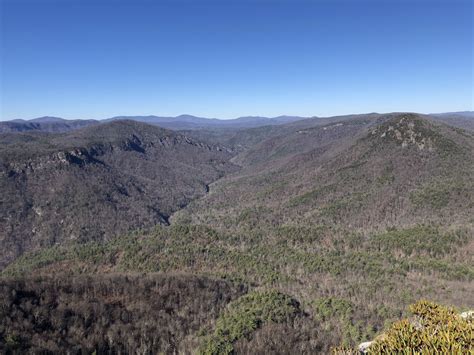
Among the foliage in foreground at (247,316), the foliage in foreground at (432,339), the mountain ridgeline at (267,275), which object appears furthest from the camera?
the mountain ridgeline at (267,275)

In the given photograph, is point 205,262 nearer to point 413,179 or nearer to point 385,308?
point 385,308

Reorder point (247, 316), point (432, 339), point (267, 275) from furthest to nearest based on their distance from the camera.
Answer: point (267, 275)
point (247, 316)
point (432, 339)

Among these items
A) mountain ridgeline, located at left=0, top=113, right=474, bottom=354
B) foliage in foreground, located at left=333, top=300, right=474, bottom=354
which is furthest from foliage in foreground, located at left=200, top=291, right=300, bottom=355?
foliage in foreground, located at left=333, top=300, right=474, bottom=354

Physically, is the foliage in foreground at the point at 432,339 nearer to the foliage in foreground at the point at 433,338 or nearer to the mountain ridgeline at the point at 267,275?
the foliage in foreground at the point at 433,338

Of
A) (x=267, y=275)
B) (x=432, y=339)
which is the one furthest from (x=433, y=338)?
(x=267, y=275)

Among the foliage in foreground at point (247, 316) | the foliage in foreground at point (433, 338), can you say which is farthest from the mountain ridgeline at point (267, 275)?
the foliage in foreground at point (247, 316)

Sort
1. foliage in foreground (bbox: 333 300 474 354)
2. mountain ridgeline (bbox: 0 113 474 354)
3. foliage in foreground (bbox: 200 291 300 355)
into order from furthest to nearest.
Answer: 1. mountain ridgeline (bbox: 0 113 474 354)
2. foliage in foreground (bbox: 200 291 300 355)
3. foliage in foreground (bbox: 333 300 474 354)

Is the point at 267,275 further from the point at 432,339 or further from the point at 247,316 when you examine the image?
the point at 432,339

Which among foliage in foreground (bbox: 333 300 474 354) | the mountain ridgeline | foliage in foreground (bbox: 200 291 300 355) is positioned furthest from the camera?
the mountain ridgeline

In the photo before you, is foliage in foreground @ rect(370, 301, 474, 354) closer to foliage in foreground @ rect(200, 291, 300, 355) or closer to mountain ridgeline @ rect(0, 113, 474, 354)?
mountain ridgeline @ rect(0, 113, 474, 354)

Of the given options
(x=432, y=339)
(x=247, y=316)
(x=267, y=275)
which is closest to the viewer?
(x=432, y=339)

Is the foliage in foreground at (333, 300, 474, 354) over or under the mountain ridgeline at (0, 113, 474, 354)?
over
